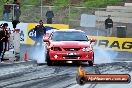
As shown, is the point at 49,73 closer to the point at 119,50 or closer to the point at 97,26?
the point at 119,50

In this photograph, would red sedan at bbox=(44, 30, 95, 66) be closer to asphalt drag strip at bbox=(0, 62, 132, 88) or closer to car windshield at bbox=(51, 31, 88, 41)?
car windshield at bbox=(51, 31, 88, 41)

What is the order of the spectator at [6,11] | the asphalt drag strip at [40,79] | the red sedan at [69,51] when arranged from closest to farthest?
the asphalt drag strip at [40,79] < the red sedan at [69,51] < the spectator at [6,11]

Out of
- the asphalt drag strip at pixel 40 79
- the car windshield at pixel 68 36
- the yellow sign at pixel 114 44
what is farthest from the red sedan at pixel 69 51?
the yellow sign at pixel 114 44

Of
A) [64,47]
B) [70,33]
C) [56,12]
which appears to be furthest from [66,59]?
[56,12]

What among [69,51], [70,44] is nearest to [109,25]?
[70,44]

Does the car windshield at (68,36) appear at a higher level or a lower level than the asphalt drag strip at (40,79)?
higher

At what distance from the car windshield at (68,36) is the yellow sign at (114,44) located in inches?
405

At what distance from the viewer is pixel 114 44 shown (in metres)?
30.8

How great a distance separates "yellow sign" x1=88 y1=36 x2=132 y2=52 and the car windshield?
405 inches

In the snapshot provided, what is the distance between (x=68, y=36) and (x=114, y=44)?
1099 centimetres

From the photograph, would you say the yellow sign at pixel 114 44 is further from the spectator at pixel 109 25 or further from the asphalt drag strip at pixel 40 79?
the asphalt drag strip at pixel 40 79

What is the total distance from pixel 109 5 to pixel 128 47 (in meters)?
9.18

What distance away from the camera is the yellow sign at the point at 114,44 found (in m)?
30.5

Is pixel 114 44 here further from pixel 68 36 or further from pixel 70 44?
pixel 70 44
